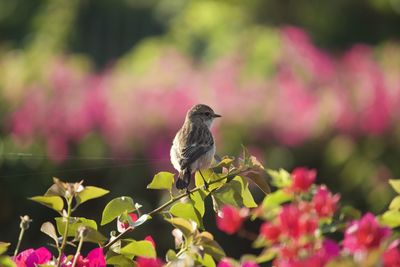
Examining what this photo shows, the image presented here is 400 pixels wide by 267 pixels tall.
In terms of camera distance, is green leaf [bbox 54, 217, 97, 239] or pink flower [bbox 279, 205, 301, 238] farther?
green leaf [bbox 54, 217, 97, 239]

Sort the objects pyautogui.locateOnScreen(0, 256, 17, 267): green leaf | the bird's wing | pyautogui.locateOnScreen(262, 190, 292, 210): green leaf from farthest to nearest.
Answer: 1. the bird's wing
2. pyautogui.locateOnScreen(262, 190, 292, 210): green leaf
3. pyautogui.locateOnScreen(0, 256, 17, 267): green leaf

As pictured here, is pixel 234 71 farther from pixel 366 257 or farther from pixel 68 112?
pixel 366 257

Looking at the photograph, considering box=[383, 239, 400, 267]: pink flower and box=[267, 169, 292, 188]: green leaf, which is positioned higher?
box=[267, 169, 292, 188]: green leaf

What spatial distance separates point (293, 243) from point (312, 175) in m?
0.27

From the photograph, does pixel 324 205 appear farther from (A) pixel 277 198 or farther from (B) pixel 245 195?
(B) pixel 245 195

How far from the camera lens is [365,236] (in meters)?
1.33

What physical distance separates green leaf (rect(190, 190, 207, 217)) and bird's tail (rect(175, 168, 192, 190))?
952mm

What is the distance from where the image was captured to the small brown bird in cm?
290

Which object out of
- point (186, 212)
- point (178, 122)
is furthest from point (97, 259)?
point (178, 122)

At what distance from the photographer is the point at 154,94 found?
5.47 meters

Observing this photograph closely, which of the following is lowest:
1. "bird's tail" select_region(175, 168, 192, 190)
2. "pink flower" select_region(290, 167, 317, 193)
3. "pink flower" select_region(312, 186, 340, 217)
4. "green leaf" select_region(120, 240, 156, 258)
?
"bird's tail" select_region(175, 168, 192, 190)

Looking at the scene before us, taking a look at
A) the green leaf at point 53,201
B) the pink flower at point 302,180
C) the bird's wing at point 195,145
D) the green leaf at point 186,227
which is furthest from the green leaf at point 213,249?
the bird's wing at point 195,145

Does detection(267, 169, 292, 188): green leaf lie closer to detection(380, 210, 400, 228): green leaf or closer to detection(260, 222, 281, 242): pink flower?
detection(380, 210, 400, 228): green leaf

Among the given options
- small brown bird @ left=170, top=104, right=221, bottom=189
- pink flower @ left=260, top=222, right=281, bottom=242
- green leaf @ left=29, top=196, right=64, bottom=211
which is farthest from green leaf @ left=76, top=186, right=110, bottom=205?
small brown bird @ left=170, top=104, right=221, bottom=189
